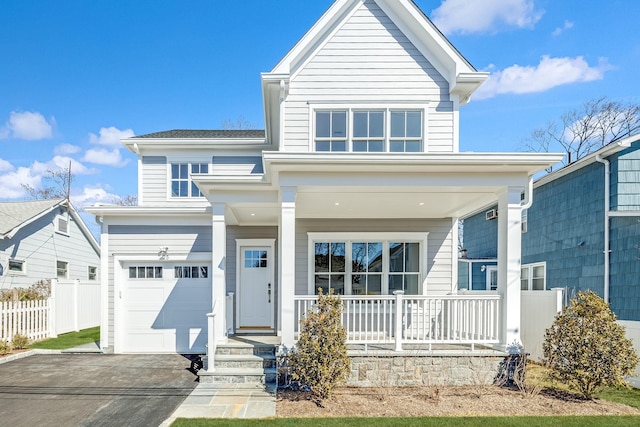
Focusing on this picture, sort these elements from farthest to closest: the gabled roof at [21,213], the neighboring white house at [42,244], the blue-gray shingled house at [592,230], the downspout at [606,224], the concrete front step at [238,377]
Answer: the neighboring white house at [42,244] → the gabled roof at [21,213] → the downspout at [606,224] → the blue-gray shingled house at [592,230] → the concrete front step at [238,377]

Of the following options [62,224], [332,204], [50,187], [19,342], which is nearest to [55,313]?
[19,342]

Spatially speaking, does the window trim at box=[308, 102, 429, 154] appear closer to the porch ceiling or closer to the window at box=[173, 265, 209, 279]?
the porch ceiling

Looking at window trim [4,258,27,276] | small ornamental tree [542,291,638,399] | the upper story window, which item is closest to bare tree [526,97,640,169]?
the upper story window

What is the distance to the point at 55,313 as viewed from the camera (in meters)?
11.1

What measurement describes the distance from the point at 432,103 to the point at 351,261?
13.4 feet

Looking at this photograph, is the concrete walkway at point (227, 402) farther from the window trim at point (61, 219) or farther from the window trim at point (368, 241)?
the window trim at point (61, 219)

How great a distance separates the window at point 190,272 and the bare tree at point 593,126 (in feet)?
63.5

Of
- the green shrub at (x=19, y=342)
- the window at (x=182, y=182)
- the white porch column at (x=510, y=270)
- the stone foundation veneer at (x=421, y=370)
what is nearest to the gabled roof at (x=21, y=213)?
the green shrub at (x=19, y=342)

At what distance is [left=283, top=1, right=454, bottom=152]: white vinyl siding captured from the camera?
308 inches

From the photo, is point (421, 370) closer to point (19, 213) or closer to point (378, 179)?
point (378, 179)

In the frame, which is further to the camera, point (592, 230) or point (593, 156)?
point (592, 230)

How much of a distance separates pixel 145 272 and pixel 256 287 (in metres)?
2.77

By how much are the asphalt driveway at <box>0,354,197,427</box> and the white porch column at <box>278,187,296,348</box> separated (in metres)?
1.91

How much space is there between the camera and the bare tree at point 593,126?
19312 millimetres
